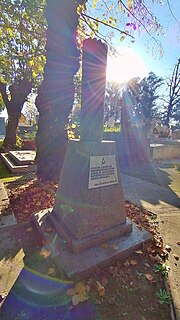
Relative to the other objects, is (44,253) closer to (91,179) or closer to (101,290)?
(101,290)

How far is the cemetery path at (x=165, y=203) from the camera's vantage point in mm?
2334

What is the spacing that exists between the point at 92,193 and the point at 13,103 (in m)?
12.3

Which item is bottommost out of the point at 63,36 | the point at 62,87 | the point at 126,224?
the point at 126,224

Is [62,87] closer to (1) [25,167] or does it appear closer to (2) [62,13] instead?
(2) [62,13]

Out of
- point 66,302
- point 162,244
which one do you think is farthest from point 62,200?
point 162,244

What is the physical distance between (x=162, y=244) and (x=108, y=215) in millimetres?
959

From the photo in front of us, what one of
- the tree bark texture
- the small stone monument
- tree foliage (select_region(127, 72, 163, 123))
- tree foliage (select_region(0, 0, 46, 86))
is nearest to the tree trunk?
tree foliage (select_region(0, 0, 46, 86))

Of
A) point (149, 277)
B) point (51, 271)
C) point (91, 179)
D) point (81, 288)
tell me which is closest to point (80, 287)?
point (81, 288)

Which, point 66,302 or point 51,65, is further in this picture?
point 51,65

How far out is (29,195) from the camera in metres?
4.29

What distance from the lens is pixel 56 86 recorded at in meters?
4.59

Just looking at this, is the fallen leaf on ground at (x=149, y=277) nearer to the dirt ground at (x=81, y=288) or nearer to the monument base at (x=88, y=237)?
the dirt ground at (x=81, y=288)

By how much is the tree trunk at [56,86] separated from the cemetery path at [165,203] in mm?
2199

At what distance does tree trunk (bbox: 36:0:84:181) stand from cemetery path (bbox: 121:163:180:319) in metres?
2.20
